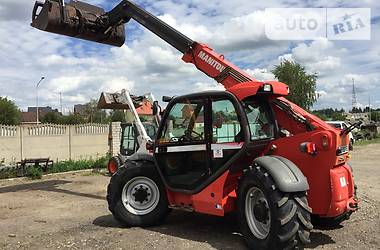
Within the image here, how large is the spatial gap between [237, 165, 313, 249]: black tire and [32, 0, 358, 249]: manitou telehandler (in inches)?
0.5

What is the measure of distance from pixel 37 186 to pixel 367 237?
961 centimetres

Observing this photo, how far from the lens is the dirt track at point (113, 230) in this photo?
6.18m

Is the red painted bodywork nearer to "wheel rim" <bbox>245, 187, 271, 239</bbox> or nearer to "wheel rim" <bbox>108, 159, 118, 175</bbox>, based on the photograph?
"wheel rim" <bbox>245, 187, 271, 239</bbox>

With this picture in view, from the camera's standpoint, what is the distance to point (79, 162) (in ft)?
57.8

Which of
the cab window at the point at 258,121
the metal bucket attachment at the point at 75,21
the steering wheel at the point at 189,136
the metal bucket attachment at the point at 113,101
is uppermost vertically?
the metal bucket attachment at the point at 75,21

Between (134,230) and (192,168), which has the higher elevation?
(192,168)

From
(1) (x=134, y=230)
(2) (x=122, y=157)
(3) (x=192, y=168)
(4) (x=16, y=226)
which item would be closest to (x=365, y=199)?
(3) (x=192, y=168)

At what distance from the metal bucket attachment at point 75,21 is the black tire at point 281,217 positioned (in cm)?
586

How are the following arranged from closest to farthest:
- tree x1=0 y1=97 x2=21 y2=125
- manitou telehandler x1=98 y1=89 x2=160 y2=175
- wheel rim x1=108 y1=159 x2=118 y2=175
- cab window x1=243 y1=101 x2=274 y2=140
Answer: cab window x1=243 y1=101 x2=274 y2=140
manitou telehandler x1=98 y1=89 x2=160 y2=175
wheel rim x1=108 y1=159 x2=118 y2=175
tree x1=0 y1=97 x2=21 y2=125

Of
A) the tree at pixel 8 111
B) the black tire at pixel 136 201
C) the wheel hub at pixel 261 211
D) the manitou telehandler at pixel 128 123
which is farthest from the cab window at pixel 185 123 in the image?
the tree at pixel 8 111

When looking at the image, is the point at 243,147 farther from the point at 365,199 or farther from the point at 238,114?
the point at 365,199

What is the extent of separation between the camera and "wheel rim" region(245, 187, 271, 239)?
5.70 m

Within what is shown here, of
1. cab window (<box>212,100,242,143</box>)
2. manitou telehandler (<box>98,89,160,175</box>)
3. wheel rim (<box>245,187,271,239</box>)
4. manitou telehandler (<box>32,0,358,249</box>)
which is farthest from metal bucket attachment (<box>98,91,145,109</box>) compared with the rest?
wheel rim (<box>245,187,271,239</box>)

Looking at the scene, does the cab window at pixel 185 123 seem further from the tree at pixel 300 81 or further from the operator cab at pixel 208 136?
the tree at pixel 300 81
